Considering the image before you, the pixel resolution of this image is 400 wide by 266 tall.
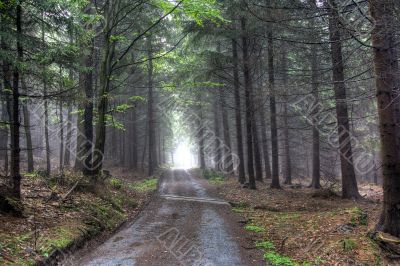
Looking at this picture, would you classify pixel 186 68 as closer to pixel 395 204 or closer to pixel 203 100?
pixel 203 100

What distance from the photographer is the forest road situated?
743 centimetres

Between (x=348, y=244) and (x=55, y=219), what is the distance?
23.1 feet

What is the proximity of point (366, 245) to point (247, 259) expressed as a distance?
2.47m

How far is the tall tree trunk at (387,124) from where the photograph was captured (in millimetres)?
7258

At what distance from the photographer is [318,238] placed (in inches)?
331

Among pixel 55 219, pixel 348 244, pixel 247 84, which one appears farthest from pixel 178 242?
pixel 247 84

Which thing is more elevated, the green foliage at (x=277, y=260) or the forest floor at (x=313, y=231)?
the forest floor at (x=313, y=231)

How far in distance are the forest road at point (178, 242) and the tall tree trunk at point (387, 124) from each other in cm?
295

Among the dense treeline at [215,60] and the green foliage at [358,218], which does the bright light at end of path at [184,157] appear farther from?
the green foliage at [358,218]

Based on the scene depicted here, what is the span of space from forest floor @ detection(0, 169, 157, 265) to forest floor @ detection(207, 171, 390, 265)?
436cm

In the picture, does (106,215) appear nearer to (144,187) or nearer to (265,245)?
(265,245)

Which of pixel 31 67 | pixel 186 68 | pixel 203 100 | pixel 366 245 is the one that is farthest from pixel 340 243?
pixel 203 100

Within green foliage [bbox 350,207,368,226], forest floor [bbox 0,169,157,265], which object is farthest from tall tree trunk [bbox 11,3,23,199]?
green foliage [bbox 350,207,368,226]

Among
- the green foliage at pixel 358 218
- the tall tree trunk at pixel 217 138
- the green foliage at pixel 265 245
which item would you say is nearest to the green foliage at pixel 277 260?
the green foliage at pixel 265 245
